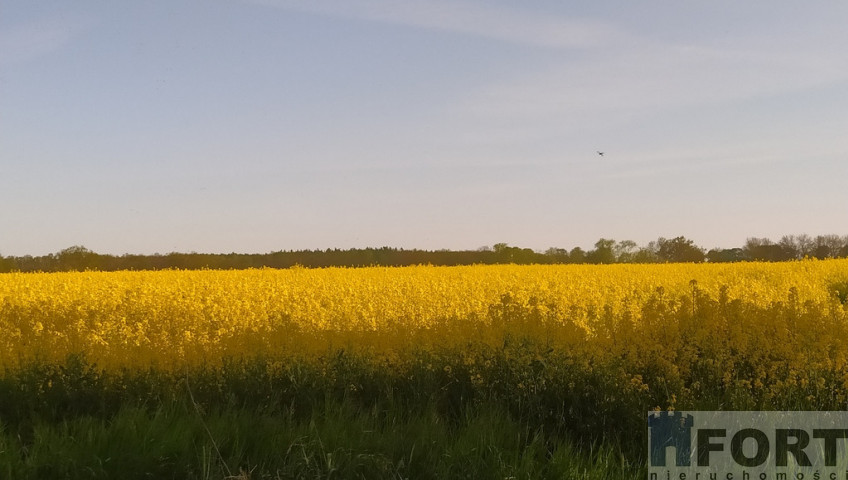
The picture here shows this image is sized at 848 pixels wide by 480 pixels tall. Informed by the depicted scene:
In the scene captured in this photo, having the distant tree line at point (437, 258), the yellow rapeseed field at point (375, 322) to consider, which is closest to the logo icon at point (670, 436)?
the yellow rapeseed field at point (375, 322)

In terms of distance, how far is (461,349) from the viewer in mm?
7910

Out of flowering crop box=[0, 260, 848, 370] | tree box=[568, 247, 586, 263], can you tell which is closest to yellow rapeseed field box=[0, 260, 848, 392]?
flowering crop box=[0, 260, 848, 370]

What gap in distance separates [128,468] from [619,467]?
3.86 metres

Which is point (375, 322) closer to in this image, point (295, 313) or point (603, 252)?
point (295, 313)

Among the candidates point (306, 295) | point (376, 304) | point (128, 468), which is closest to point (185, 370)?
point (128, 468)

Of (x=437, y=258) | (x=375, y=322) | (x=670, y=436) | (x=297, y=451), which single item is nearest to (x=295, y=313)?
(x=375, y=322)

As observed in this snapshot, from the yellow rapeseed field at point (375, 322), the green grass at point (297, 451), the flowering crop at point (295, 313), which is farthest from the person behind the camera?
the flowering crop at point (295, 313)

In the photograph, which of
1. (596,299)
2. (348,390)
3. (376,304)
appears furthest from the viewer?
(596,299)

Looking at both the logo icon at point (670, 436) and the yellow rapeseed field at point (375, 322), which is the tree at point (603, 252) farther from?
the logo icon at point (670, 436)

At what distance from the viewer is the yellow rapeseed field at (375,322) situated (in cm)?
780

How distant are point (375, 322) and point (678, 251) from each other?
42.0m

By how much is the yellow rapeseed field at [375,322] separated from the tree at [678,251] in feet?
96.8

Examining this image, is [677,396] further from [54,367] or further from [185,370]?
[54,367]

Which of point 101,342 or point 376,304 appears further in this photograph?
point 376,304
